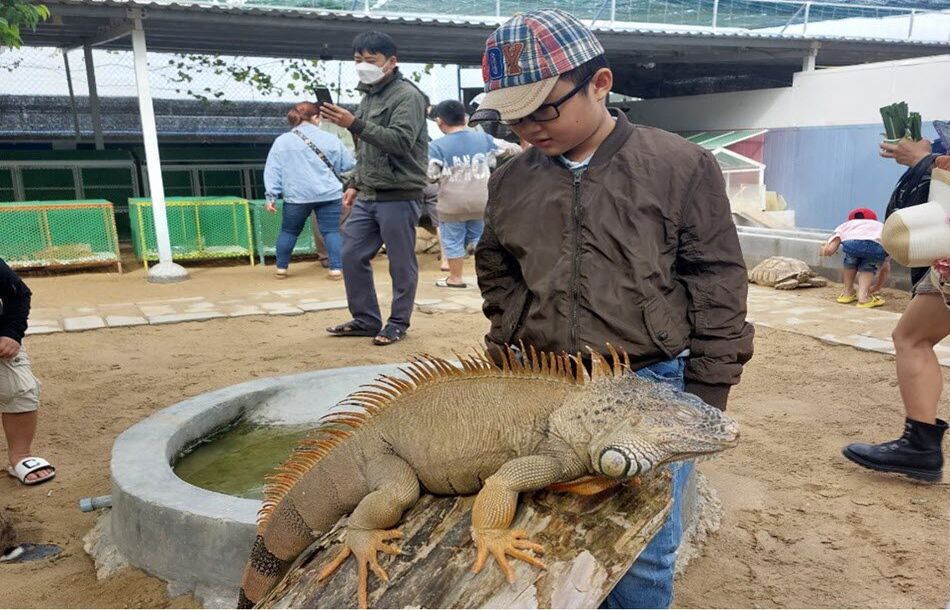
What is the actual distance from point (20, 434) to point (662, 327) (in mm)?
4090

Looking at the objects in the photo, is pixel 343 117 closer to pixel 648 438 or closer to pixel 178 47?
pixel 648 438

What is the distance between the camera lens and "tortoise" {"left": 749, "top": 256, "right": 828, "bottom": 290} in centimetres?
976

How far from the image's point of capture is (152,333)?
7699 mm

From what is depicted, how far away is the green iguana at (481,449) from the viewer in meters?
1.77

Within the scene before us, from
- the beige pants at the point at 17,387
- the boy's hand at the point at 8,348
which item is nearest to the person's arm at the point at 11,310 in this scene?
the boy's hand at the point at 8,348

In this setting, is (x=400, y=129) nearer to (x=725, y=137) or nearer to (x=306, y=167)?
(x=306, y=167)

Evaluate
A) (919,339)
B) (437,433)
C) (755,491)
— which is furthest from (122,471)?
(919,339)

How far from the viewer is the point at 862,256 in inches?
338

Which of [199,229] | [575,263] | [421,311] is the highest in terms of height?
[575,263]

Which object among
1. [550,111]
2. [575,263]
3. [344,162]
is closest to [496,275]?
[575,263]

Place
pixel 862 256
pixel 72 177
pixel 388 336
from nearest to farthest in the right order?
pixel 388 336
pixel 862 256
pixel 72 177

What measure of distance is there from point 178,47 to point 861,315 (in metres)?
12.3

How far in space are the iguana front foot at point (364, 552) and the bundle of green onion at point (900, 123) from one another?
3.76 metres

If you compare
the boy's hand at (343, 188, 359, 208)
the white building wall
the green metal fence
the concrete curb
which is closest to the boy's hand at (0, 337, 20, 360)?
the concrete curb
